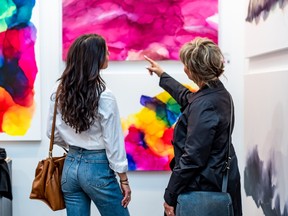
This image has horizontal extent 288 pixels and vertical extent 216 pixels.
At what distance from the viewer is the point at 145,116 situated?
9.86ft

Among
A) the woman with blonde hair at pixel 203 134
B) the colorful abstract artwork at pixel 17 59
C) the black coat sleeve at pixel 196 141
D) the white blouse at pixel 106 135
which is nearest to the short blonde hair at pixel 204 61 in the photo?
the woman with blonde hair at pixel 203 134

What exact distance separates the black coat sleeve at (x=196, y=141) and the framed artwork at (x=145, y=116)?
1081 millimetres

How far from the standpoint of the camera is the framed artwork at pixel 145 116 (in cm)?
299

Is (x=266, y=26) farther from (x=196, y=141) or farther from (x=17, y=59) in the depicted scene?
(x=17, y=59)

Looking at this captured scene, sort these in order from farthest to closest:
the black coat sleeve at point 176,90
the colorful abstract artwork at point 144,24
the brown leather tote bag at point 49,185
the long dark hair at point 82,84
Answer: the colorful abstract artwork at point 144,24 < the black coat sleeve at point 176,90 < the brown leather tote bag at point 49,185 < the long dark hair at point 82,84

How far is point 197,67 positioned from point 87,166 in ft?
2.14

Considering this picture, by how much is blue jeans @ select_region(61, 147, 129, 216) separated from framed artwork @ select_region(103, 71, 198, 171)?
93 cm

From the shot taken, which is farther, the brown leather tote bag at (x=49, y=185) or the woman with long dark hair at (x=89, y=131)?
the brown leather tote bag at (x=49, y=185)

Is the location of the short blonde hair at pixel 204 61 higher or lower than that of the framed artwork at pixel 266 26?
lower

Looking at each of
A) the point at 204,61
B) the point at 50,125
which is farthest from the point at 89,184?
the point at 204,61

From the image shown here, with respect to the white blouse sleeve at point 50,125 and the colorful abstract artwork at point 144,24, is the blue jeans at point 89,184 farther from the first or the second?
the colorful abstract artwork at point 144,24

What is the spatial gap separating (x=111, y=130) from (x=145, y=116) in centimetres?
101

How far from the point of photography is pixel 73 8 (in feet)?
9.66

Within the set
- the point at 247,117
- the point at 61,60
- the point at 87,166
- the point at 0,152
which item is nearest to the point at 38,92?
the point at 61,60
